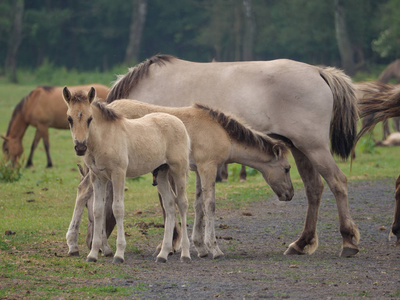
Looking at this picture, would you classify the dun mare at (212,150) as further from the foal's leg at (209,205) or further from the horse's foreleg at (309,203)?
the horse's foreleg at (309,203)

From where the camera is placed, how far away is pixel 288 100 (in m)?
8.05

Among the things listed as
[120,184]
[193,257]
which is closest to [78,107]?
[120,184]

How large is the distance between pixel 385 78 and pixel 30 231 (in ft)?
62.8

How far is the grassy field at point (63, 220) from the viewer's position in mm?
5770

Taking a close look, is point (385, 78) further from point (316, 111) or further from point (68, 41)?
point (68, 41)

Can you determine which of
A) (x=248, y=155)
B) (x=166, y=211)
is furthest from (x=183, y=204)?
(x=248, y=155)

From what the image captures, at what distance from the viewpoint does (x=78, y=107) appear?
20.4 feet

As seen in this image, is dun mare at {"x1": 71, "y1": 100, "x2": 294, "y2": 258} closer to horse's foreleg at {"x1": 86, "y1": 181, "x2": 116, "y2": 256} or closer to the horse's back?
horse's foreleg at {"x1": 86, "y1": 181, "x2": 116, "y2": 256}

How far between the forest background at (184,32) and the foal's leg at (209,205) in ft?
102

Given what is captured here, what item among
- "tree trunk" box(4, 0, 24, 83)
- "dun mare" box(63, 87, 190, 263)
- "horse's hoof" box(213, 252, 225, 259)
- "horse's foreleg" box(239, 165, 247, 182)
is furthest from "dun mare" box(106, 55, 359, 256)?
"tree trunk" box(4, 0, 24, 83)

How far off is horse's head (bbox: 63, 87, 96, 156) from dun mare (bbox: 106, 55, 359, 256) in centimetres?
210

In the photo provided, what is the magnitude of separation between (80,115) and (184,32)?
42214 millimetres

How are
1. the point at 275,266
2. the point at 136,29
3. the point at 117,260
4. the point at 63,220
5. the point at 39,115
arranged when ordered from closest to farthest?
the point at 117,260, the point at 275,266, the point at 63,220, the point at 39,115, the point at 136,29

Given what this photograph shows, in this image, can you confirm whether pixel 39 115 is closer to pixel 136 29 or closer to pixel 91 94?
pixel 91 94
